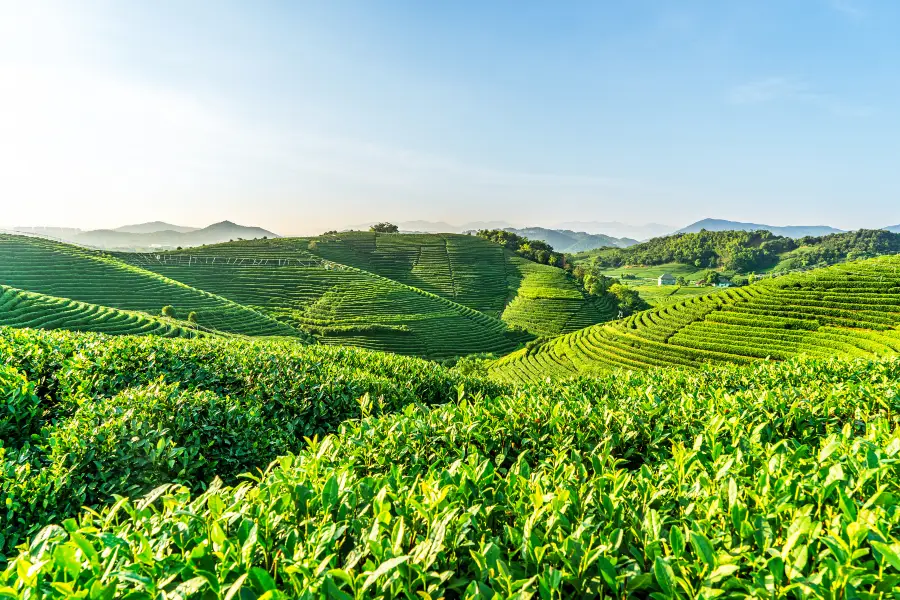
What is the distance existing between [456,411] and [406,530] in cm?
172

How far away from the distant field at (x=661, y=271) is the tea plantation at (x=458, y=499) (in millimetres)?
133646

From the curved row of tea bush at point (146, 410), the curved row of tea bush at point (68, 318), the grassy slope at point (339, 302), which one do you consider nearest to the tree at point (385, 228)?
the grassy slope at point (339, 302)

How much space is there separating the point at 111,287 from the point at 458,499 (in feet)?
171

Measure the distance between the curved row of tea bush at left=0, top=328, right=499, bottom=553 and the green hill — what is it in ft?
83.0

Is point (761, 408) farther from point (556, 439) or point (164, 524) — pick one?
point (164, 524)

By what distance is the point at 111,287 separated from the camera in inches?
1638

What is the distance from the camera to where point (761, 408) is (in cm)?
351

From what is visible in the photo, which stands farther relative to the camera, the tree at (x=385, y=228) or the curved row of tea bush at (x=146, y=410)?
the tree at (x=385, y=228)

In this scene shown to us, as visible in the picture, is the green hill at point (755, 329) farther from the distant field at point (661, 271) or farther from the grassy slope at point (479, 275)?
the distant field at point (661, 271)

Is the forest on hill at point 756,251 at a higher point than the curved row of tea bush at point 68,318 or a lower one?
higher

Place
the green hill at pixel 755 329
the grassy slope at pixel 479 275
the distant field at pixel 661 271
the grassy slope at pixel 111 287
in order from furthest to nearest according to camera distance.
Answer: the distant field at pixel 661 271 < the grassy slope at pixel 479 275 < the grassy slope at pixel 111 287 < the green hill at pixel 755 329

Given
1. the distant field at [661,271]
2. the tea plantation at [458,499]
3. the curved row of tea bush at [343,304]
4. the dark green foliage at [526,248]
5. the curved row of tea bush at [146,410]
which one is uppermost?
the dark green foliage at [526,248]

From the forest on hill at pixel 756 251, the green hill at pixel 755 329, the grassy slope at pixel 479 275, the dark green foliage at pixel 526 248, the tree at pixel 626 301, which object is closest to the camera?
the green hill at pixel 755 329

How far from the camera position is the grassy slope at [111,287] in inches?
1537
